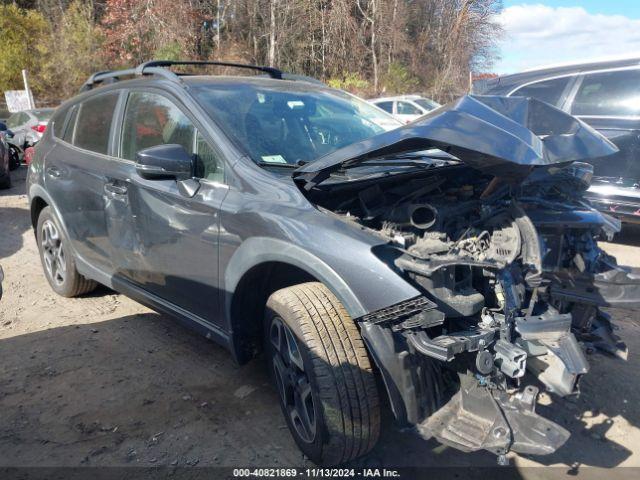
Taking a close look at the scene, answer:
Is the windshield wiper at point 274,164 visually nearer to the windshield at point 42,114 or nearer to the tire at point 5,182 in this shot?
the tire at point 5,182

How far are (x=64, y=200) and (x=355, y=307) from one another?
3.08m

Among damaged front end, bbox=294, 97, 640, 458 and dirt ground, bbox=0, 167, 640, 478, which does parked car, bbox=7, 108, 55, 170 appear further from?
damaged front end, bbox=294, 97, 640, 458

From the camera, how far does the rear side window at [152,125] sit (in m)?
3.29

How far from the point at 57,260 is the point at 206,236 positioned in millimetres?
2521

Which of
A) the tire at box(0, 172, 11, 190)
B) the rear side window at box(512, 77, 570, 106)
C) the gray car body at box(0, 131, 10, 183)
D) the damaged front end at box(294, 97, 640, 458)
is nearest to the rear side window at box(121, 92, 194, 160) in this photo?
the damaged front end at box(294, 97, 640, 458)

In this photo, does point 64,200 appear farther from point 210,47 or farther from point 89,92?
point 210,47

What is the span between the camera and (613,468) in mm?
2639

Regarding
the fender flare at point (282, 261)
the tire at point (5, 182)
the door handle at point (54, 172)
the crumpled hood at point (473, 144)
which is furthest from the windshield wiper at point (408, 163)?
the tire at point (5, 182)

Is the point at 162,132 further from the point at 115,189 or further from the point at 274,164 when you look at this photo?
the point at 274,164

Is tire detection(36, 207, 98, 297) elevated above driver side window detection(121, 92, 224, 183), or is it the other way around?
driver side window detection(121, 92, 224, 183)

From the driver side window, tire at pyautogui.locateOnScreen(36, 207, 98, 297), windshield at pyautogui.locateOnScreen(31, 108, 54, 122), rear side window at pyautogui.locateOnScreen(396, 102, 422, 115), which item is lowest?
tire at pyautogui.locateOnScreen(36, 207, 98, 297)

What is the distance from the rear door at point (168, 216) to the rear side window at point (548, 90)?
4.91 meters

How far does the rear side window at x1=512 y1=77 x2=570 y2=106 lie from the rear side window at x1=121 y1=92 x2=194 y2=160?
4887mm

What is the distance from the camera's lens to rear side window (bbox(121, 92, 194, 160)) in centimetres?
329
